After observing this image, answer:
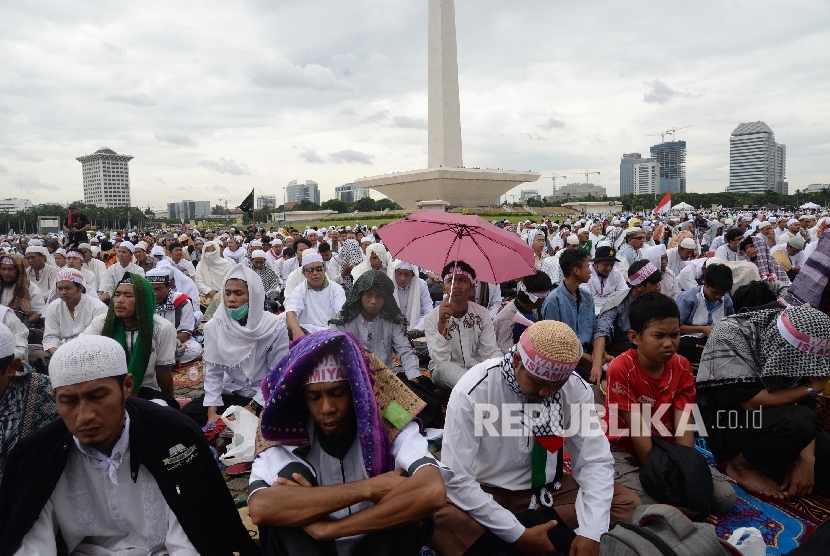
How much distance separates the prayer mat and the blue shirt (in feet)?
11.6

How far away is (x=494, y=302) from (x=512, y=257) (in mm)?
1605

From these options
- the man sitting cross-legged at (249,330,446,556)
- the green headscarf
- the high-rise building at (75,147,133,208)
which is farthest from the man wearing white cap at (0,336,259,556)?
the high-rise building at (75,147,133,208)

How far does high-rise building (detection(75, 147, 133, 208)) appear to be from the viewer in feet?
309

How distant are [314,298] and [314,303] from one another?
6cm

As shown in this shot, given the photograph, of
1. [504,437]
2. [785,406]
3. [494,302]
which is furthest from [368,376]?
[494,302]

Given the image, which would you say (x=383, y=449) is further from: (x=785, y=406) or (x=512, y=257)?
(x=512, y=257)

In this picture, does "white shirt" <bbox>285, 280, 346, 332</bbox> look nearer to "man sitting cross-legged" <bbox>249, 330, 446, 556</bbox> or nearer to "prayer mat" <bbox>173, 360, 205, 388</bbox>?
"prayer mat" <bbox>173, 360, 205, 388</bbox>

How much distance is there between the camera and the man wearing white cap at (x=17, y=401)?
83.7 inches

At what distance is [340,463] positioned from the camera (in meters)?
1.83

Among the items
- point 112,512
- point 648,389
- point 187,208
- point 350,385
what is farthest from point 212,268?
point 187,208

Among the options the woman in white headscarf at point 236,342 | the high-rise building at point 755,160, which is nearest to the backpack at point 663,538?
the woman in white headscarf at point 236,342

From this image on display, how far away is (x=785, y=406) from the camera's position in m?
2.79

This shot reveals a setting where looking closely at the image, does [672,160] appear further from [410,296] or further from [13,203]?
[13,203]

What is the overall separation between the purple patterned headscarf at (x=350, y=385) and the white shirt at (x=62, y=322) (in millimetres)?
3833
